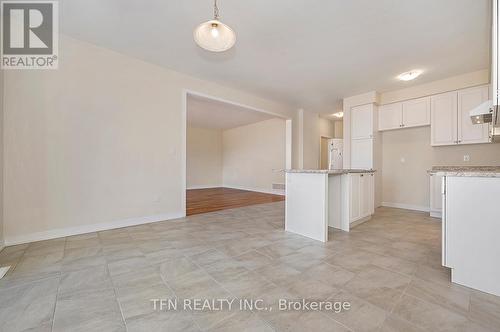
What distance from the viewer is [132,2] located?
86.5 inches

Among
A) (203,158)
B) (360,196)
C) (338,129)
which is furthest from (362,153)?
(203,158)

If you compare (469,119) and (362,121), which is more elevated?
(362,121)

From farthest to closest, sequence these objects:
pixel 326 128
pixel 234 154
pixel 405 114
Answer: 1. pixel 234 154
2. pixel 326 128
3. pixel 405 114

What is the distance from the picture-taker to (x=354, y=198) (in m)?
3.21

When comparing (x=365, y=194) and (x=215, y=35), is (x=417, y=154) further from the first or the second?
(x=215, y=35)

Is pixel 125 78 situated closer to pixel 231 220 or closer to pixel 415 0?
pixel 231 220

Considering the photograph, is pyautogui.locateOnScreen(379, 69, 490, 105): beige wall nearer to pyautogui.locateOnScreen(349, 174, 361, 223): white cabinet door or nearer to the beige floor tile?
pyautogui.locateOnScreen(349, 174, 361, 223): white cabinet door

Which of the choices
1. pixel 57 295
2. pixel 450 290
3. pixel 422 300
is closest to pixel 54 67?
pixel 57 295

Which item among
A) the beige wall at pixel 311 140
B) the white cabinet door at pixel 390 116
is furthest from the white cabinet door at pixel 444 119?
the beige wall at pixel 311 140

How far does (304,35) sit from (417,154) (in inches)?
156

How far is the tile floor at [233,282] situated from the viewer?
1248 millimetres

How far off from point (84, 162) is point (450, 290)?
4302 mm

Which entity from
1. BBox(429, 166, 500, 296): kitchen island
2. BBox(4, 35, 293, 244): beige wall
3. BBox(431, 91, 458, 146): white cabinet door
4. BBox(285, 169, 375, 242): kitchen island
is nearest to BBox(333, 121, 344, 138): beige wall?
BBox(431, 91, 458, 146): white cabinet door

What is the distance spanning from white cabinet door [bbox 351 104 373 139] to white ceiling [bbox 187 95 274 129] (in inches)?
90.2
